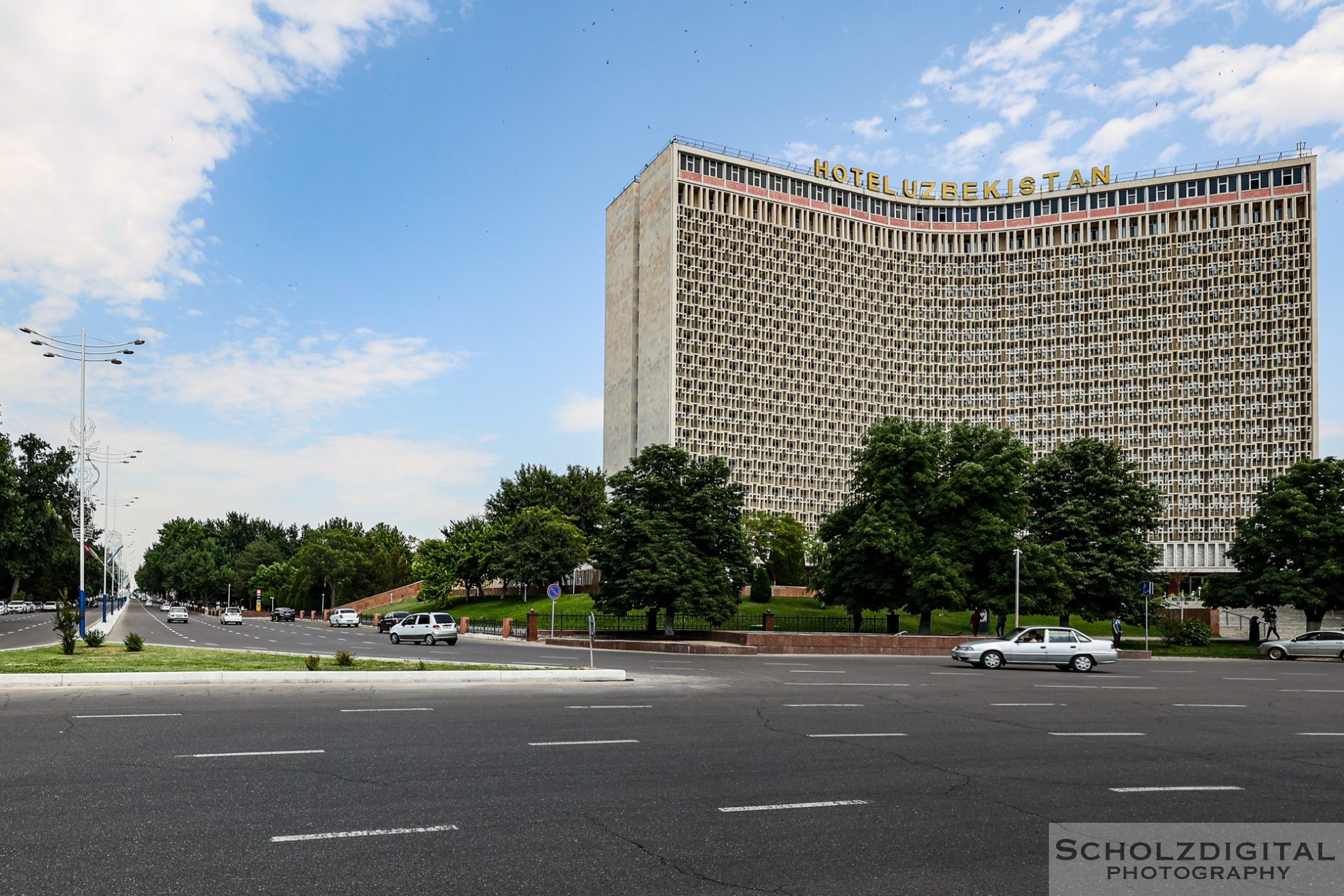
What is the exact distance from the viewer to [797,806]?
947cm

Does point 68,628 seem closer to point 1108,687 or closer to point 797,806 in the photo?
→ point 797,806

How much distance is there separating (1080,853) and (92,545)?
14283 cm

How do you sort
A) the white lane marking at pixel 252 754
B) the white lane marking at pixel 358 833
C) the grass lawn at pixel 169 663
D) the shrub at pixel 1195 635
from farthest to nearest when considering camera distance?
the shrub at pixel 1195 635
the grass lawn at pixel 169 663
the white lane marking at pixel 252 754
the white lane marking at pixel 358 833

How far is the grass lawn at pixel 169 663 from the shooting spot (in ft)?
79.6

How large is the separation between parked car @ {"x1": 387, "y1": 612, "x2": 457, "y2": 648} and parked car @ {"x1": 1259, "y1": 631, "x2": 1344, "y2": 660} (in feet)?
127

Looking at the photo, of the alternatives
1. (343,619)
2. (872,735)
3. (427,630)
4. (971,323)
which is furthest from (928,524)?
(971,323)

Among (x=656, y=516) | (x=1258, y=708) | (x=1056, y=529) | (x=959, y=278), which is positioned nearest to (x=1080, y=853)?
(x=1258, y=708)

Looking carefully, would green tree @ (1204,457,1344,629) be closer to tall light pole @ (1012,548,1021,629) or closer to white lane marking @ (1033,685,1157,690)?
tall light pole @ (1012,548,1021,629)

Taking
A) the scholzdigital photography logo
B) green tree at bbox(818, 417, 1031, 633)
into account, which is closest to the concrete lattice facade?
green tree at bbox(818, 417, 1031, 633)

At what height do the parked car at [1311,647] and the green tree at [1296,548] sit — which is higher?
the green tree at [1296,548]

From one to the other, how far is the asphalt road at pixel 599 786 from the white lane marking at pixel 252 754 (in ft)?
0.24

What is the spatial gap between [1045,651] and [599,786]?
27857 mm

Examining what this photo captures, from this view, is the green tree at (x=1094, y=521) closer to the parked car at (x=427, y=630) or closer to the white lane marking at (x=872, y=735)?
the parked car at (x=427, y=630)

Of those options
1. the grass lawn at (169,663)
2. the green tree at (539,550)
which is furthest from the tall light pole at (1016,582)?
the green tree at (539,550)
